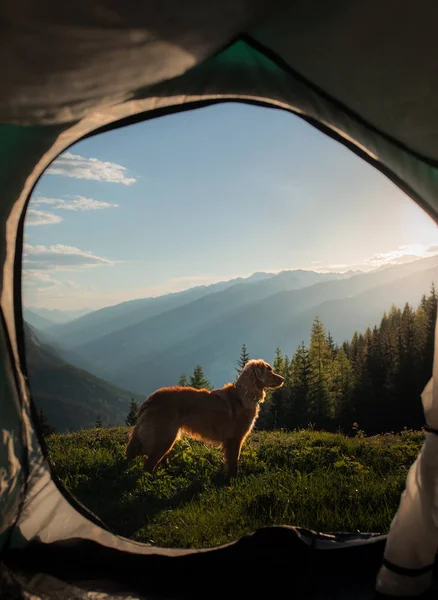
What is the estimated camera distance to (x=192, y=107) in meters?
2.56

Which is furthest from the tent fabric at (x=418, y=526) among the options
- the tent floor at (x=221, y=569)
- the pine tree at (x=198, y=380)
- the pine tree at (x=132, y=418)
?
the pine tree at (x=198, y=380)

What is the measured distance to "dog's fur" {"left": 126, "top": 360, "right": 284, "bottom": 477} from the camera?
16.0 feet

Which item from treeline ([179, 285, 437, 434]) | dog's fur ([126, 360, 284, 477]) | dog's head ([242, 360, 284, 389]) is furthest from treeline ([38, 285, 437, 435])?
dog's fur ([126, 360, 284, 477])

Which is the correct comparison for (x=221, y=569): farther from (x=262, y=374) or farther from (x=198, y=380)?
(x=198, y=380)

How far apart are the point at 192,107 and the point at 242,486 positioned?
324cm

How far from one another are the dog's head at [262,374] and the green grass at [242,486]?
765mm

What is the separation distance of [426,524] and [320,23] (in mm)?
2016

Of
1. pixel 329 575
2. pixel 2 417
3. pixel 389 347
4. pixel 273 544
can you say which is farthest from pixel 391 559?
pixel 389 347

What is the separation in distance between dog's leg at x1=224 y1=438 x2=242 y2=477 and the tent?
2.43 m

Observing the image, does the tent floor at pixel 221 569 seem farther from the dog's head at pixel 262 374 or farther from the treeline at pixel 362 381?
the treeline at pixel 362 381

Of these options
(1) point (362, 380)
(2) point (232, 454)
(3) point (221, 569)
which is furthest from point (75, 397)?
(3) point (221, 569)

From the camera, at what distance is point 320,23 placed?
182 centimetres

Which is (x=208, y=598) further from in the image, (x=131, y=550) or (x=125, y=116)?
(x=125, y=116)

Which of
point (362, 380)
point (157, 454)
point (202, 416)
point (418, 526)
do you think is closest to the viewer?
point (418, 526)
